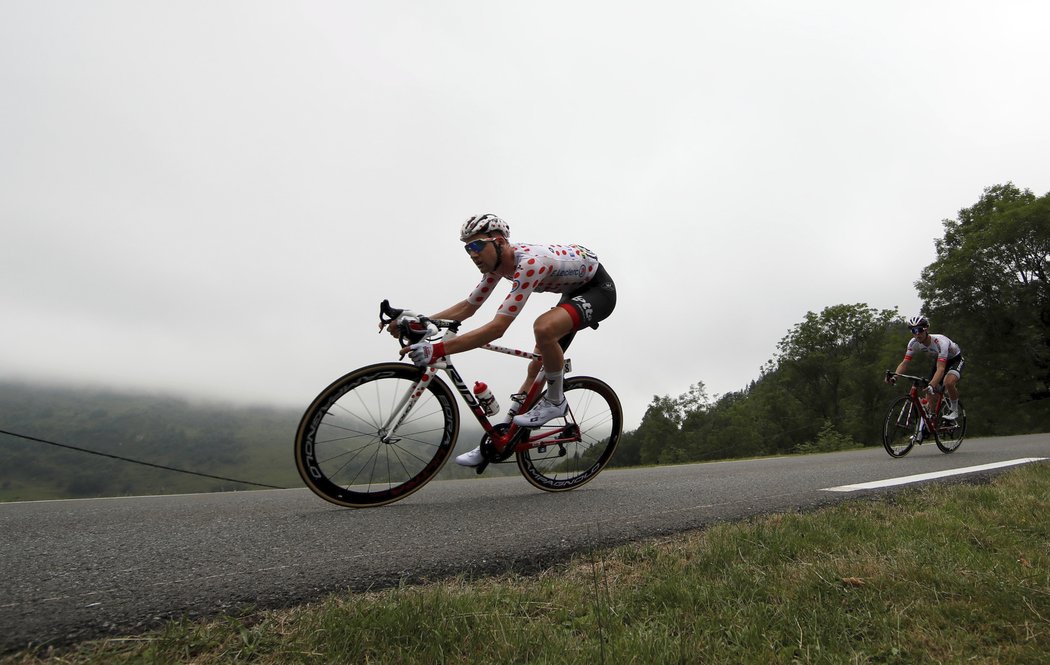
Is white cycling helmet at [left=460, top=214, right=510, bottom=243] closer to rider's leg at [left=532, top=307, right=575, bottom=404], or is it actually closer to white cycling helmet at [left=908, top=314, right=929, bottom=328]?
rider's leg at [left=532, top=307, right=575, bottom=404]

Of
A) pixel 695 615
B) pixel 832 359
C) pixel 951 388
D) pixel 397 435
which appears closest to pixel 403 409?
pixel 397 435

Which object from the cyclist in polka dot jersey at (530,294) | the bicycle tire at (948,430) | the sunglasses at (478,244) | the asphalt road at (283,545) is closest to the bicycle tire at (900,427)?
the bicycle tire at (948,430)

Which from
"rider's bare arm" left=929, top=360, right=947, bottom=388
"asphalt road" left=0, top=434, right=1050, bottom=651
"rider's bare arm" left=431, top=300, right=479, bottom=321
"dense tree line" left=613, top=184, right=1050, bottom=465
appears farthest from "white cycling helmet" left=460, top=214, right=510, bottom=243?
"dense tree line" left=613, top=184, right=1050, bottom=465

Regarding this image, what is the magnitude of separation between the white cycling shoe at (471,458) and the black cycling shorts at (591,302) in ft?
3.80

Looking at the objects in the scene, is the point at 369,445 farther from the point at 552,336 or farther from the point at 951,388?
the point at 951,388

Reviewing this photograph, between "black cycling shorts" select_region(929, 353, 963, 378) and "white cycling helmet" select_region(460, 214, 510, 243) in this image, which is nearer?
"white cycling helmet" select_region(460, 214, 510, 243)

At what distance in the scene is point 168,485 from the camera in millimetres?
184375

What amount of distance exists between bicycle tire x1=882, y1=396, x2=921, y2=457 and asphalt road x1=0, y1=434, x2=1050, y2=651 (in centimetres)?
502

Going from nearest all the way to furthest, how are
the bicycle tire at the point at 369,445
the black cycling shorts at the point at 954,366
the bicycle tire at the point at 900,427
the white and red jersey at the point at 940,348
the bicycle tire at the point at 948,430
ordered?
the bicycle tire at the point at 369,445 → the bicycle tire at the point at 900,427 → the white and red jersey at the point at 940,348 → the bicycle tire at the point at 948,430 → the black cycling shorts at the point at 954,366

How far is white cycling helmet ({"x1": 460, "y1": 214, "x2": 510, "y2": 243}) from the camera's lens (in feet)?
12.8

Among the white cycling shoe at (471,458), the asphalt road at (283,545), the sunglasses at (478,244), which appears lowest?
the asphalt road at (283,545)

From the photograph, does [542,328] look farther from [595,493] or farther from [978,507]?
[978,507]

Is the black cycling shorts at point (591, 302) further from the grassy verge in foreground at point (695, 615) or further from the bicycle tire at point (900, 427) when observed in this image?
the bicycle tire at point (900, 427)

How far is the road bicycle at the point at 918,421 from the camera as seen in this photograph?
8533 mm
